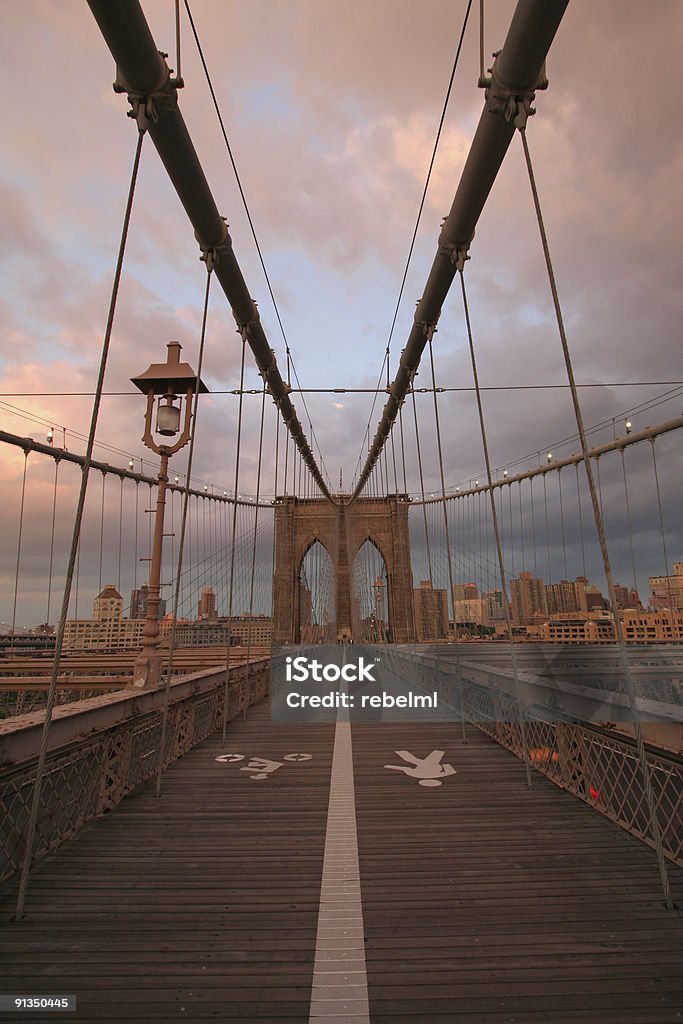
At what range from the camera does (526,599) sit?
47.5m

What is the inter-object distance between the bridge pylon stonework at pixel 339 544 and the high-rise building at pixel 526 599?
30.6 ft

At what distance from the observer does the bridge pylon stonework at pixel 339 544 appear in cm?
4878

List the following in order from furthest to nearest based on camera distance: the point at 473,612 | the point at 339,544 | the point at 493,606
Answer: the point at 473,612 → the point at 339,544 → the point at 493,606

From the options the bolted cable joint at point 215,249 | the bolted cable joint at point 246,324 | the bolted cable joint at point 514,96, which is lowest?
the bolted cable joint at point 514,96

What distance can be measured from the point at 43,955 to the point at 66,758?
4.82 ft

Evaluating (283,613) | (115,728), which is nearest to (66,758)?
(115,728)

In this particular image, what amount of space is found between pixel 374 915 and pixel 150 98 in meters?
5.62

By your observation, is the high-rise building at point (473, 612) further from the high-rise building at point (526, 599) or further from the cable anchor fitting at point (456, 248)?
the cable anchor fitting at point (456, 248)

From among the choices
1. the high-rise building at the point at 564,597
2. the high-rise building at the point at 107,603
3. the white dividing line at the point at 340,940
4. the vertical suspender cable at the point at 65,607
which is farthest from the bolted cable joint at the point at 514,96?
the high-rise building at the point at 564,597

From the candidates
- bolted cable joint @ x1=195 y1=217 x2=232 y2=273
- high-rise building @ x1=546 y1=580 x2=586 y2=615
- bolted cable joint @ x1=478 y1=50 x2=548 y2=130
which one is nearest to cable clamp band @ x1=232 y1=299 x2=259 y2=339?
bolted cable joint @ x1=195 y1=217 x2=232 y2=273

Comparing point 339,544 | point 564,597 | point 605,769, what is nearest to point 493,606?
point 564,597

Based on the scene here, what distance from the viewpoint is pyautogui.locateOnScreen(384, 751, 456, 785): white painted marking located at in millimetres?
5448

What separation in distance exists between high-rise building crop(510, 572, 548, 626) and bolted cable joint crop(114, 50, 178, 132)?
121ft

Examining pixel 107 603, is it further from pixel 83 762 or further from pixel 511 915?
pixel 511 915
